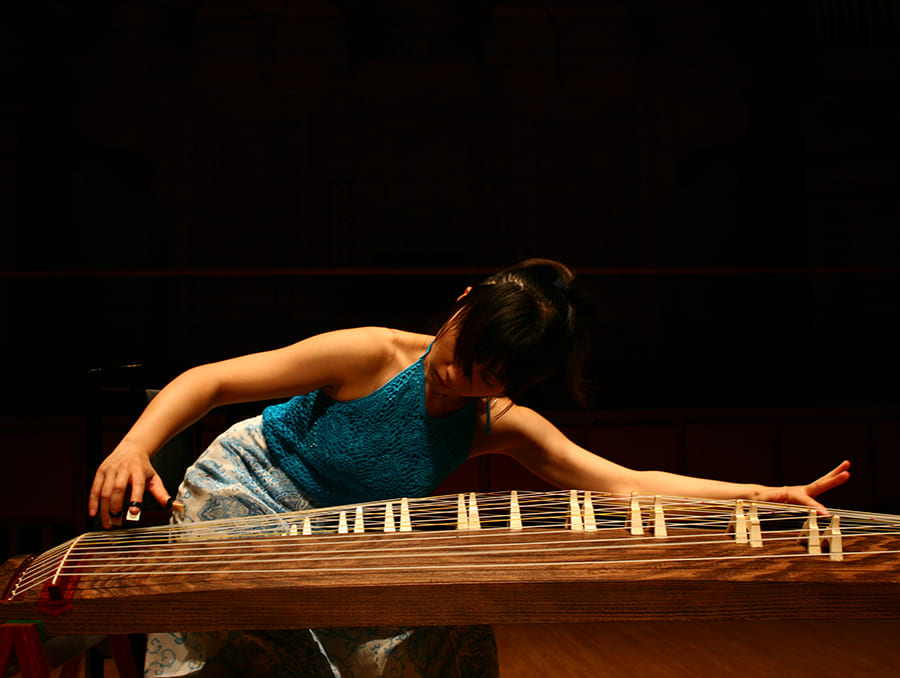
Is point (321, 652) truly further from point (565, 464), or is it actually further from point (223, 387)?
point (565, 464)

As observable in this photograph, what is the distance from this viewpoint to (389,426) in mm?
1423

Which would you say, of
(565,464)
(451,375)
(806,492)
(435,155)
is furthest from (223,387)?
(435,155)

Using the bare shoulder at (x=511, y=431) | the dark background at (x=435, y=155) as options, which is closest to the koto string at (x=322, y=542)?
the bare shoulder at (x=511, y=431)

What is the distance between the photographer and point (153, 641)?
48.1 inches

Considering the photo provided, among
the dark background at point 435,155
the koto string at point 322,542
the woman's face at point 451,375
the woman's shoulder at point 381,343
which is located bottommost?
the koto string at point 322,542

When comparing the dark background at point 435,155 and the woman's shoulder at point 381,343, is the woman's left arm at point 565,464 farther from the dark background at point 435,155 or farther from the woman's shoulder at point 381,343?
the dark background at point 435,155

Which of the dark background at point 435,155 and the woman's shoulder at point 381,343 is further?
the dark background at point 435,155

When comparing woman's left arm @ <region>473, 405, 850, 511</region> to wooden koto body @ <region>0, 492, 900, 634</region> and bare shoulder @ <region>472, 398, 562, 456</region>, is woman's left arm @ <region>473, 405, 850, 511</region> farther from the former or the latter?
wooden koto body @ <region>0, 492, 900, 634</region>

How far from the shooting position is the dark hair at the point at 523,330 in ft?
4.15

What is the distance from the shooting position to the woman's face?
1327mm

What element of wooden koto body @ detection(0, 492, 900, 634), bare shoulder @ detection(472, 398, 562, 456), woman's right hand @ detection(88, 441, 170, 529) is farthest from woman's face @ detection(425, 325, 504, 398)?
woman's right hand @ detection(88, 441, 170, 529)

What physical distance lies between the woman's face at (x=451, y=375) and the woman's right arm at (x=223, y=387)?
10 cm

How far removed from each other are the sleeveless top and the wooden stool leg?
23.1 inches

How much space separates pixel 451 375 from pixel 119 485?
1.86 ft
